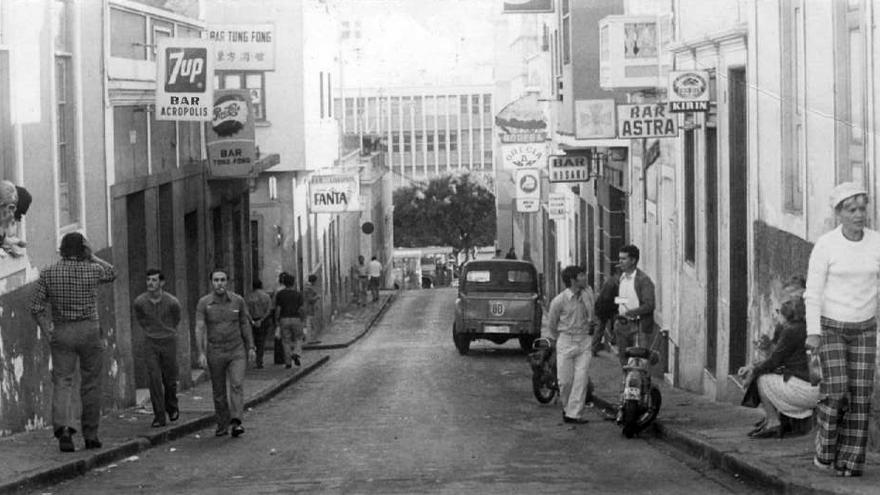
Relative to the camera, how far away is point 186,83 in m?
21.3

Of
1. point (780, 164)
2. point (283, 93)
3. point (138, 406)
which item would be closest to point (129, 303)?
point (138, 406)

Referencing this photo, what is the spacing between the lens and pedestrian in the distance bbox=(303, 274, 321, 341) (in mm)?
36375

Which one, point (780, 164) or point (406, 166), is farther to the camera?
point (406, 166)

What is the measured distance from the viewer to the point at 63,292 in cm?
1304

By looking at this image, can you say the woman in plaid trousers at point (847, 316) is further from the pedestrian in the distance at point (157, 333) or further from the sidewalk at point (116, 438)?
the pedestrian in the distance at point (157, 333)

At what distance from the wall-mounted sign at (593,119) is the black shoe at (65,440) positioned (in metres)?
16.0

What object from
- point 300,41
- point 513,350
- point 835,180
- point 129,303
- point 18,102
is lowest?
point 513,350

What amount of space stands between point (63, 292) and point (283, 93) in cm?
2879

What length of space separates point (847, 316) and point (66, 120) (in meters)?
10.9

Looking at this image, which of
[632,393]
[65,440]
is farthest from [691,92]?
[65,440]

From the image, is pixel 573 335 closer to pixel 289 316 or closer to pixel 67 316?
pixel 67 316

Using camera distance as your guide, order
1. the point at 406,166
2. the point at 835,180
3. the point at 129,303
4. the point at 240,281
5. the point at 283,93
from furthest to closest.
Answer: the point at 406,166 → the point at 283,93 → the point at 240,281 → the point at 129,303 → the point at 835,180

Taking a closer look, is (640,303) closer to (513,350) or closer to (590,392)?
(590,392)

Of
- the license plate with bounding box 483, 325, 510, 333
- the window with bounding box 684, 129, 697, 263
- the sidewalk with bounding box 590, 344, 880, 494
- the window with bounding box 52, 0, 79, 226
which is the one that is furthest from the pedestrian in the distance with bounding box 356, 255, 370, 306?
the window with bounding box 52, 0, 79, 226
